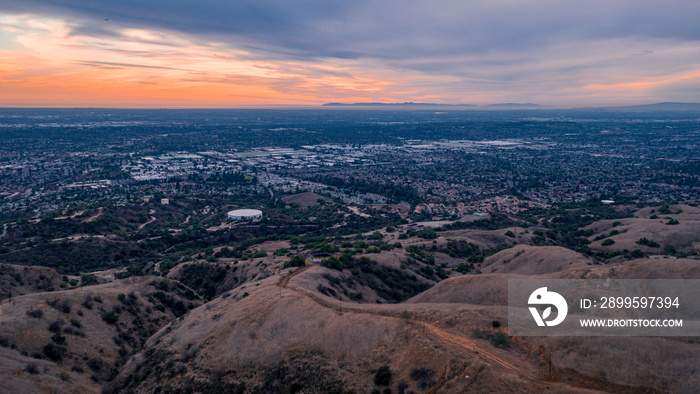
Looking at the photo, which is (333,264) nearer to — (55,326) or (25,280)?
(55,326)

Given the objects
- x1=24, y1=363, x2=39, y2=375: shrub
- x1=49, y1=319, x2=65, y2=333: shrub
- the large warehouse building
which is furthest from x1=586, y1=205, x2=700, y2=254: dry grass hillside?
the large warehouse building

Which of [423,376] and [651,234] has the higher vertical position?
[423,376]

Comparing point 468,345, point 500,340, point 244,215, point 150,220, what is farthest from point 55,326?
point 150,220

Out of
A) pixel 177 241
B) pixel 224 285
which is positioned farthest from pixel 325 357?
pixel 177 241

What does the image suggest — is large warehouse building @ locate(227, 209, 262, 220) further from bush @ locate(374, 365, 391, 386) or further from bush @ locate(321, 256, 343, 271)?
bush @ locate(374, 365, 391, 386)

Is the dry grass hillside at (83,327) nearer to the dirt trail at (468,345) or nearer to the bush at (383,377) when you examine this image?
the dirt trail at (468,345)

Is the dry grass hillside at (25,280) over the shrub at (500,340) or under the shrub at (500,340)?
under

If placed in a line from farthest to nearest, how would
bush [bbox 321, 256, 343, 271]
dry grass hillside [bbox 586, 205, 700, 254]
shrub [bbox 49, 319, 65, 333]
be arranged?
dry grass hillside [bbox 586, 205, 700, 254] < bush [bbox 321, 256, 343, 271] < shrub [bbox 49, 319, 65, 333]

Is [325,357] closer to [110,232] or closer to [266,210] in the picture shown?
[110,232]

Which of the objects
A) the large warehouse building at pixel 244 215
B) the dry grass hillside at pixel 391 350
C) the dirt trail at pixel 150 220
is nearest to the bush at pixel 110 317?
the dry grass hillside at pixel 391 350
